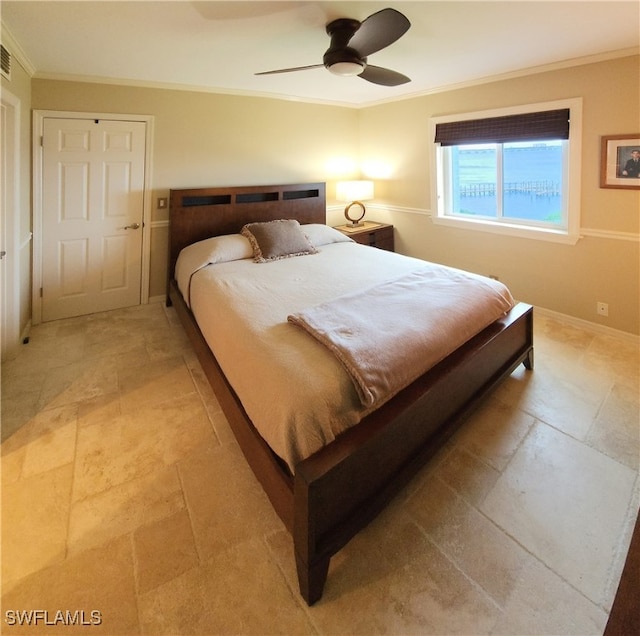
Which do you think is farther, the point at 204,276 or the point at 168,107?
the point at 168,107

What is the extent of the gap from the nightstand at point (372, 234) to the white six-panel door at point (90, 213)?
7.97 ft

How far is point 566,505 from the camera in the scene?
1677mm

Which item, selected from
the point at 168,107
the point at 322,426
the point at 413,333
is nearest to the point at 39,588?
the point at 322,426

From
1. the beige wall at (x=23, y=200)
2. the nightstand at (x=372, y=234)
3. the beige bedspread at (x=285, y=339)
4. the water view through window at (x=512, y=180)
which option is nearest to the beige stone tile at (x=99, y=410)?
the beige bedspread at (x=285, y=339)

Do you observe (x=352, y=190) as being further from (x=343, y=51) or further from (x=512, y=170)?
(x=343, y=51)

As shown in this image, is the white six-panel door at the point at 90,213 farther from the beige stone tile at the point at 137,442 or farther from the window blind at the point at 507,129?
the window blind at the point at 507,129

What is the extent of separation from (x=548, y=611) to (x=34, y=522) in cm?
208

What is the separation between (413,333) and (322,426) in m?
0.71

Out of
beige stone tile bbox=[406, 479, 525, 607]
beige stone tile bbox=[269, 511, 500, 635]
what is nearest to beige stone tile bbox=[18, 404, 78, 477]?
beige stone tile bbox=[269, 511, 500, 635]

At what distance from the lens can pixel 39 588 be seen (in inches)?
52.6

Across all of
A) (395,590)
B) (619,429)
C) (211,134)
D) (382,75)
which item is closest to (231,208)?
(211,134)

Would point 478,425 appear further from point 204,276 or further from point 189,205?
point 189,205

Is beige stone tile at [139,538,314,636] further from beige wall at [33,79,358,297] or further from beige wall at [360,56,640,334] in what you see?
beige wall at [360,56,640,334]

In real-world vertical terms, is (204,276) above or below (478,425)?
above
